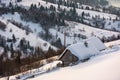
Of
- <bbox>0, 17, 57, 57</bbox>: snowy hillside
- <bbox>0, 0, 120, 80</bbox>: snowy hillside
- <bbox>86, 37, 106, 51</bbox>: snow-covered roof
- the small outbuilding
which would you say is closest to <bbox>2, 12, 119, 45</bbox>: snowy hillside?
<bbox>0, 0, 120, 80</bbox>: snowy hillside

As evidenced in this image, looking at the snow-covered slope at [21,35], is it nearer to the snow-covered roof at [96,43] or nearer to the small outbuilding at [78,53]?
the snow-covered roof at [96,43]

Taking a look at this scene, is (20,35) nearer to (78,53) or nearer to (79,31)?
(79,31)

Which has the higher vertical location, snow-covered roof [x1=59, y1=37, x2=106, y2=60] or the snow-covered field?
snow-covered roof [x1=59, y1=37, x2=106, y2=60]

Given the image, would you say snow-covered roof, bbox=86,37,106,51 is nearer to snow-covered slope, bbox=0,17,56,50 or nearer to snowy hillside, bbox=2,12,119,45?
snow-covered slope, bbox=0,17,56,50

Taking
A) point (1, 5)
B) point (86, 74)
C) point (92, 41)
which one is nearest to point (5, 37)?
point (1, 5)

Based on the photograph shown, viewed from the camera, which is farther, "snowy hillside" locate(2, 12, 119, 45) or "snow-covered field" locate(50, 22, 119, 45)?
"snow-covered field" locate(50, 22, 119, 45)

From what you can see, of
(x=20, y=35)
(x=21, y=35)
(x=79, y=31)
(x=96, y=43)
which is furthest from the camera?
(x=79, y=31)

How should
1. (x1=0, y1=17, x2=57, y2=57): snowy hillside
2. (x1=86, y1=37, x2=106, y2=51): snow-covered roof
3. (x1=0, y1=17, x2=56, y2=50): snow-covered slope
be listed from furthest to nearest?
(x1=0, y1=17, x2=56, y2=50): snow-covered slope
(x1=0, y1=17, x2=57, y2=57): snowy hillside
(x1=86, y1=37, x2=106, y2=51): snow-covered roof

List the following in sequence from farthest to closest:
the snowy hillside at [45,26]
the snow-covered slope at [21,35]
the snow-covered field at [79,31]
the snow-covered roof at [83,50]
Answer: the snow-covered field at [79,31] < the snow-covered slope at [21,35] < the snowy hillside at [45,26] < the snow-covered roof at [83,50]

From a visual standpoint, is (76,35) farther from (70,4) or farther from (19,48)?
(70,4)

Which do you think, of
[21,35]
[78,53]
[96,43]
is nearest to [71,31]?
[21,35]

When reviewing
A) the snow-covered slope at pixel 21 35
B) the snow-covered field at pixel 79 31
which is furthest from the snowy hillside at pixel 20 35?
the snow-covered field at pixel 79 31
